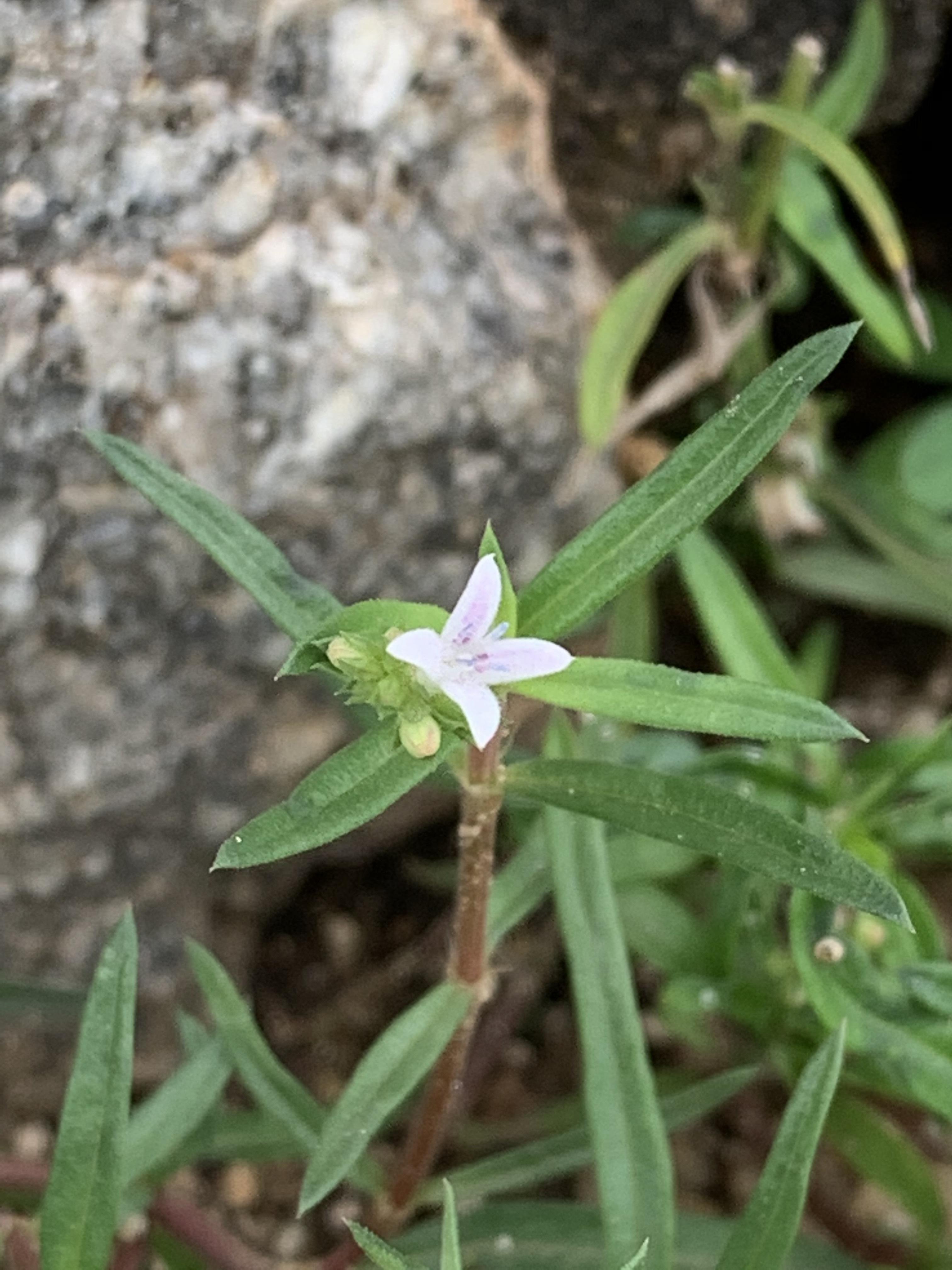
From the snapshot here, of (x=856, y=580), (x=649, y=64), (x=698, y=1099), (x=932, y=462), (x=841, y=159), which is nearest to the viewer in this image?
(x=698, y=1099)

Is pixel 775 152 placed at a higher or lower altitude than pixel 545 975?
higher

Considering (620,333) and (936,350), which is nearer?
(620,333)

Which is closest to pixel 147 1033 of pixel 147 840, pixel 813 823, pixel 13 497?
pixel 147 840

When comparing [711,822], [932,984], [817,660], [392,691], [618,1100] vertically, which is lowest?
[817,660]

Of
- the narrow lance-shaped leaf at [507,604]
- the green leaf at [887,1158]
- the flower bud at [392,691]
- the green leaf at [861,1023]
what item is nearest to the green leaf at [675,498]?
the narrow lance-shaped leaf at [507,604]

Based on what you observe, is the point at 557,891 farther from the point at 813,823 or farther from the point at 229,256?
the point at 229,256

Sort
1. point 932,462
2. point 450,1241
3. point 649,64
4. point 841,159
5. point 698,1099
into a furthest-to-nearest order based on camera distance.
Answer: point 932,462
point 649,64
point 841,159
point 698,1099
point 450,1241

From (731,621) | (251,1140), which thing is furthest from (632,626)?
(251,1140)

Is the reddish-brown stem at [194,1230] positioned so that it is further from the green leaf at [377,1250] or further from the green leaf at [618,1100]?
the green leaf at [377,1250]

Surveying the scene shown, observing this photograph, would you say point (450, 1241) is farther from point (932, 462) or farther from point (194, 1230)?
point (932, 462)
